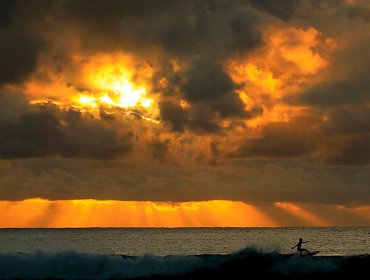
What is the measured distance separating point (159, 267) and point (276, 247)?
10.2m

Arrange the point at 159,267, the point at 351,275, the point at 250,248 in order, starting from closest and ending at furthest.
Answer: the point at 351,275 → the point at 159,267 → the point at 250,248

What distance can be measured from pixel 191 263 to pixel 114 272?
561cm

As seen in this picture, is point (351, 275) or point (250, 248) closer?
point (351, 275)

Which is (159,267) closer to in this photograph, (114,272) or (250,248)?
(114,272)

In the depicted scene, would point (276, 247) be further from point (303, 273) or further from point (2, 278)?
point (2, 278)

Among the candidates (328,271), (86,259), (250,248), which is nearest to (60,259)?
(86,259)

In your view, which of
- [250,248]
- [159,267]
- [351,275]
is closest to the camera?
[351,275]

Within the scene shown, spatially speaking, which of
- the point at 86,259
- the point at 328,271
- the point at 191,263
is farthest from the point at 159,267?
the point at 328,271

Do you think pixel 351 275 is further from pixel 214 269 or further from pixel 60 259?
pixel 60 259

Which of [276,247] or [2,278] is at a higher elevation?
[276,247]

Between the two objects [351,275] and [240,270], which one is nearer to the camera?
[351,275]

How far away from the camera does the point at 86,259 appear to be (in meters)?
43.9

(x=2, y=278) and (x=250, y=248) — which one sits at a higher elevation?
(x=250, y=248)

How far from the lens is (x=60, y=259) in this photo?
4422 cm
